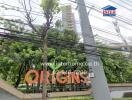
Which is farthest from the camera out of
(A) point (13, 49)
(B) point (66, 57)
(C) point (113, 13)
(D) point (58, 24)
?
(B) point (66, 57)

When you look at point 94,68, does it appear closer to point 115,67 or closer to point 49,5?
point 49,5

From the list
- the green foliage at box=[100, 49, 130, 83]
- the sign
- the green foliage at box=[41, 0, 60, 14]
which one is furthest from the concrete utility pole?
the green foliage at box=[100, 49, 130, 83]

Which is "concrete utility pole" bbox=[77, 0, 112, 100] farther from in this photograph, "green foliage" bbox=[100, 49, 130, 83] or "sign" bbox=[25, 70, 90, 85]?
"green foliage" bbox=[100, 49, 130, 83]

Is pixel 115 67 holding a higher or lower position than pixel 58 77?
higher

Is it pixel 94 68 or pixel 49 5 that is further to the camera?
pixel 94 68

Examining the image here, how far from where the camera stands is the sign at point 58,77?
2211 centimetres

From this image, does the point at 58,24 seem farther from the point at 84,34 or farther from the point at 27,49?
the point at 27,49

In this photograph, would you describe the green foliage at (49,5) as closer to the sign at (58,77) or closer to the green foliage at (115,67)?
the sign at (58,77)

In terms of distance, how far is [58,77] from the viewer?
24047 millimetres

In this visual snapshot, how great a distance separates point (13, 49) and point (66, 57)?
15.7 feet

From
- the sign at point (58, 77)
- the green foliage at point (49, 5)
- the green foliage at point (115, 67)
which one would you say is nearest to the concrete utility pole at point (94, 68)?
the green foliage at point (49, 5)

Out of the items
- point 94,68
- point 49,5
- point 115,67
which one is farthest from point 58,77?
point 49,5

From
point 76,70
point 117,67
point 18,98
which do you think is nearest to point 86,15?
point 18,98

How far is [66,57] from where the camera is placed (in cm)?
2556
